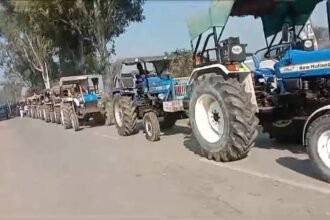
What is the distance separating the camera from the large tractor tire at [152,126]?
12385mm

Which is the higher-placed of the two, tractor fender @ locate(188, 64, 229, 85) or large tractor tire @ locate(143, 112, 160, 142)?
tractor fender @ locate(188, 64, 229, 85)

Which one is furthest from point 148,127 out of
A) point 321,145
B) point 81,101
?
point 81,101

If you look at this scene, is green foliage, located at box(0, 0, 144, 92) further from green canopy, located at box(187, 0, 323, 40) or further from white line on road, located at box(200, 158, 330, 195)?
white line on road, located at box(200, 158, 330, 195)

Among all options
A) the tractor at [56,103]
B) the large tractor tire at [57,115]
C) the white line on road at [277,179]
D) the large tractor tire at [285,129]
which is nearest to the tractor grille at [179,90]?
the large tractor tire at [285,129]

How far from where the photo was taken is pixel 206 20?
29.0 ft

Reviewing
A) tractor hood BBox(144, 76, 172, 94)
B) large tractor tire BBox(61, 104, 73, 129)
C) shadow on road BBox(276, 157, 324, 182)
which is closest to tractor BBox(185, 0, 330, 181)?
shadow on road BBox(276, 157, 324, 182)

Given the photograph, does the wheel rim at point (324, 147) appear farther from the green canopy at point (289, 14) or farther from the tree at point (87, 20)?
the tree at point (87, 20)

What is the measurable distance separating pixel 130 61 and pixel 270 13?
227 inches

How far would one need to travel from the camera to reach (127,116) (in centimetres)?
1391

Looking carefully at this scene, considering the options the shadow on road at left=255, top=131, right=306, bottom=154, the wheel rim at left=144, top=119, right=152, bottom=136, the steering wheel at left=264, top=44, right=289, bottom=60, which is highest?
the steering wheel at left=264, top=44, right=289, bottom=60

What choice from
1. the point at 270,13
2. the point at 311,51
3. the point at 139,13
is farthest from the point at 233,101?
the point at 139,13

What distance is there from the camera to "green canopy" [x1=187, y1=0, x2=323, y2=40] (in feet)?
27.9

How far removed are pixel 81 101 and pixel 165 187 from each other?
1350cm

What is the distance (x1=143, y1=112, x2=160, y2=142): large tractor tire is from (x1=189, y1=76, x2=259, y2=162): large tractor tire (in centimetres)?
339
